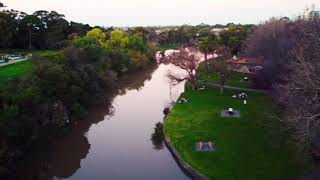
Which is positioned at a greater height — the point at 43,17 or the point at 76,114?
the point at 43,17

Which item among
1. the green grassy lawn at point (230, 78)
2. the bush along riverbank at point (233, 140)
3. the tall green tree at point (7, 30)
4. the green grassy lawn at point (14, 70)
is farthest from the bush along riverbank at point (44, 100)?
the tall green tree at point (7, 30)

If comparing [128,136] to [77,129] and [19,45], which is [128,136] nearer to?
[77,129]

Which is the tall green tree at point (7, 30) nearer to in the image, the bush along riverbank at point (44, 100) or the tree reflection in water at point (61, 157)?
the bush along riverbank at point (44, 100)

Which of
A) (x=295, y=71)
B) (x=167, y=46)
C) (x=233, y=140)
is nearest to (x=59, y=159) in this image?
(x=233, y=140)

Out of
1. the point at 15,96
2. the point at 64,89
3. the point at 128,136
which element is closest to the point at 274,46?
the point at 128,136

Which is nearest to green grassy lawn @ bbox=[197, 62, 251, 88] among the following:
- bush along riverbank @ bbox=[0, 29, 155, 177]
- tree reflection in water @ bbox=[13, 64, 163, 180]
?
bush along riverbank @ bbox=[0, 29, 155, 177]

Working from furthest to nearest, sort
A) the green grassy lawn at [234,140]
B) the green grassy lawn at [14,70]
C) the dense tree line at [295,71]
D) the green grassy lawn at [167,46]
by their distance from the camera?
the green grassy lawn at [167,46]
the green grassy lawn at [14,70]
the green grassy lawn at [234,140]
the dense tree line at [295,71]

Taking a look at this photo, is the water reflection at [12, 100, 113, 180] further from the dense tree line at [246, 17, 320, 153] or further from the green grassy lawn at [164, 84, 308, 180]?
the dense tree line at [246, 17, 320, 153]
